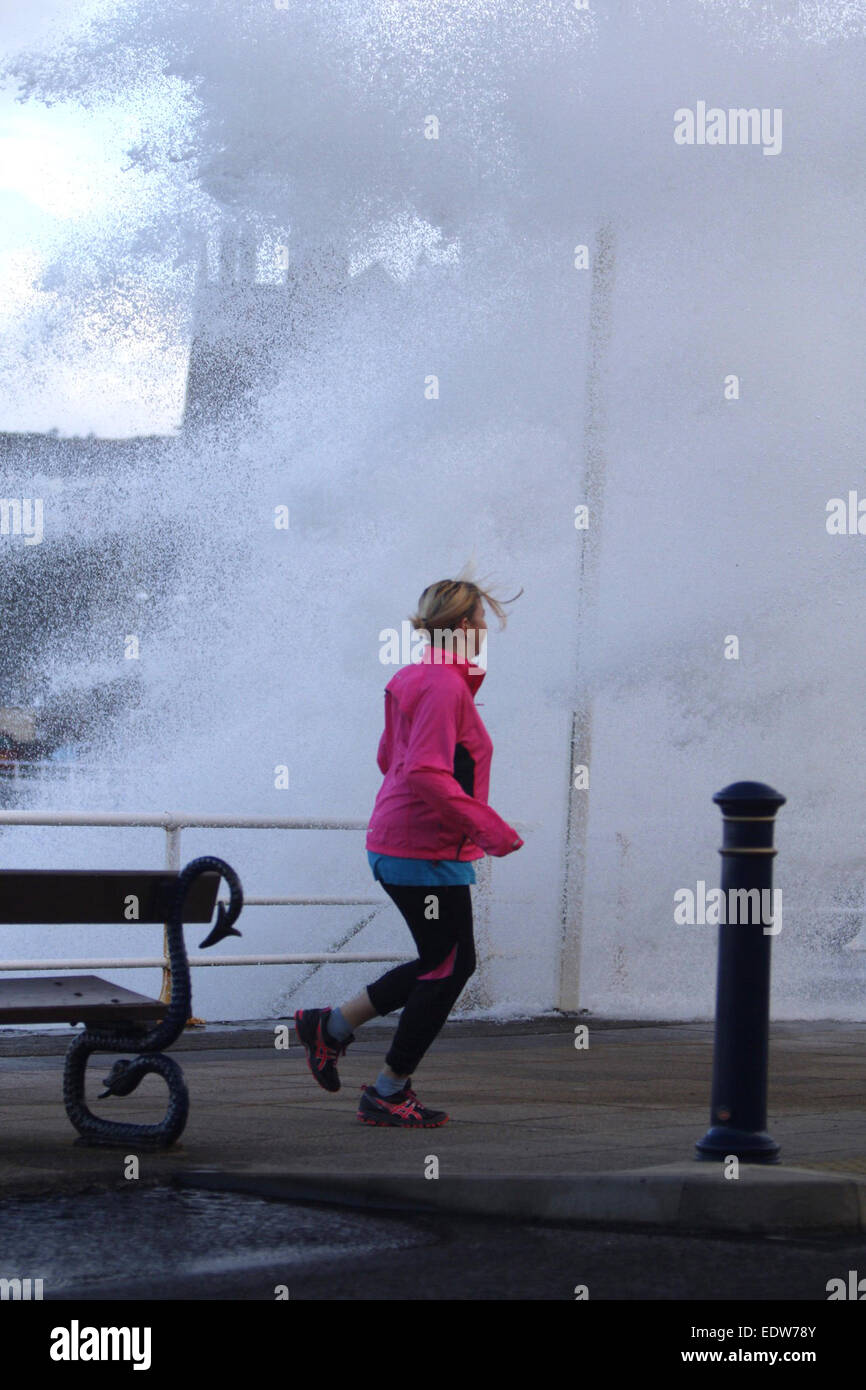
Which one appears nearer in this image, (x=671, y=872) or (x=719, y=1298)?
(x=719, y=1298)

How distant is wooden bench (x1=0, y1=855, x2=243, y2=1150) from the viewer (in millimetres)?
5164

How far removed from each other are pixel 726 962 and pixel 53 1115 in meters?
2.34

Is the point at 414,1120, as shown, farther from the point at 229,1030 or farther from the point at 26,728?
the point at 26,728

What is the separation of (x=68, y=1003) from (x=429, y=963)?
1119 millimetres

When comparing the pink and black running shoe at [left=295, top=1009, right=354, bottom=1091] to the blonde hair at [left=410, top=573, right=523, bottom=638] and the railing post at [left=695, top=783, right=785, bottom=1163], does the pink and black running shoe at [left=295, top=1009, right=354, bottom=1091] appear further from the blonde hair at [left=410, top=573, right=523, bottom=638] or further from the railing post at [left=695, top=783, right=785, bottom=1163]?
the railing post at [left=695, top=783, right=785, bottom=1163]

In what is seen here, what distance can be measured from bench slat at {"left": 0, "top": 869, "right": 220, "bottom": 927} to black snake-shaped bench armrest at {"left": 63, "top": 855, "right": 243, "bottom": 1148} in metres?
0.06

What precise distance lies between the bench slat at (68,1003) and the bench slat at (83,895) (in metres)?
0.22

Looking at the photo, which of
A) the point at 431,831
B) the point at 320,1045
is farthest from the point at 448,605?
the point at 320,1045

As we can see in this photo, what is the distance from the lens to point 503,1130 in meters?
5.75

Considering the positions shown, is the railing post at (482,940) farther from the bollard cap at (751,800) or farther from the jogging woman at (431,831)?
the bollard cap at (751,800)

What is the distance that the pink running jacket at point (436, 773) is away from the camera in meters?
5.65

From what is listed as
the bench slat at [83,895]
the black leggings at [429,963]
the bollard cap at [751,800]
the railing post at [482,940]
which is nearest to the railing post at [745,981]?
the bollard cap at [751,800]

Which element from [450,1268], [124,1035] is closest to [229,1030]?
[124,1035]

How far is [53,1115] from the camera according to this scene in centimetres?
610
